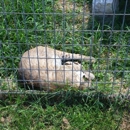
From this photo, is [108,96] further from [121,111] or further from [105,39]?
[105,39]

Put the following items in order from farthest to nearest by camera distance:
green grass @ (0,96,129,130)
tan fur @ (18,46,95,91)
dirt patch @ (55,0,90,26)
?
dirt patch @ (55,0,90,26) < tan fur @ (18,46,95,91) < green grass @ (0,96,129,130)

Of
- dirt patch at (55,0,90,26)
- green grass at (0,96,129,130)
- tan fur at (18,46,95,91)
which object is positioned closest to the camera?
green grass at (0,96,129,130)

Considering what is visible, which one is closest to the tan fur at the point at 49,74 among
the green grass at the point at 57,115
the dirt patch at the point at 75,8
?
the green grass at the point at 57,115

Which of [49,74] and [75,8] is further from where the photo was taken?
[75,8]

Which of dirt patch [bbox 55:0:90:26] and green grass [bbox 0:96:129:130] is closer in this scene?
green grass [bbox 0:96:129:130]

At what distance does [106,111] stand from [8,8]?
1.76 metres

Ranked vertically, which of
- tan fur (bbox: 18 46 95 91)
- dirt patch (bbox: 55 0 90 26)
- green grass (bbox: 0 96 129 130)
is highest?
dirt patch (bbox: 55 0 90 26)

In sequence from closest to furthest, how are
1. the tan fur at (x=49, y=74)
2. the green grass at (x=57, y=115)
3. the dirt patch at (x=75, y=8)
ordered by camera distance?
the green grass at (x=57, y=115) → the tan fur at (x=49, y=74) → the dirt patch at (x=75, y=8)

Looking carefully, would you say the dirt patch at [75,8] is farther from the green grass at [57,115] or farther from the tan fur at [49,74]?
the green grass at [57,115]

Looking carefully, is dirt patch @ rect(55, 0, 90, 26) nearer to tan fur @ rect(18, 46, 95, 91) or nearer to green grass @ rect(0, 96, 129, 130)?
tan fur @ rect(18, 46, 95, 91)

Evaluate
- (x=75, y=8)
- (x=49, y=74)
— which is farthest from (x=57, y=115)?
(x=75, y=8)

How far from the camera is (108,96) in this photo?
3.38 metres

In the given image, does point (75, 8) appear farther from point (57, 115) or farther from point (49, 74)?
point (57, 115)

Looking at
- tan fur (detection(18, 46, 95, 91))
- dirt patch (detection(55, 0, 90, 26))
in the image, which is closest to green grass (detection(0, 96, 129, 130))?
Result: tan fur (detection(18, 46, 95, 91))
